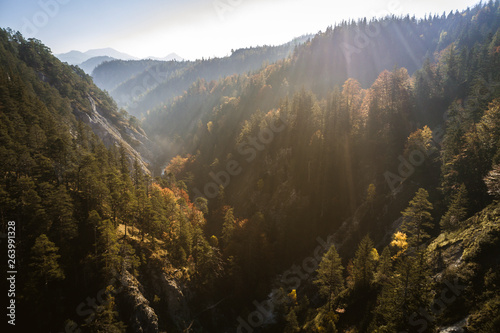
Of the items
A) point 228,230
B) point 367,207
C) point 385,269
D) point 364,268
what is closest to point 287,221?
point 228,230

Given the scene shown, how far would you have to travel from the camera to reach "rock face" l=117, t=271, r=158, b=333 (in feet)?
126

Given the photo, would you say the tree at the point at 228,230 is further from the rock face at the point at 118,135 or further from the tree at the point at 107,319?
the rock face at the point at 118,135

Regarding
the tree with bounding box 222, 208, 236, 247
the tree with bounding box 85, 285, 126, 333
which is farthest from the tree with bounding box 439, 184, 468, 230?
the tree with bounding box 85, 285, 126, 333

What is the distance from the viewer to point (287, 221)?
7119 cm

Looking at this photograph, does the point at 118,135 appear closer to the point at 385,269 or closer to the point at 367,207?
the point at 367,207

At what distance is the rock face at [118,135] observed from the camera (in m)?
111

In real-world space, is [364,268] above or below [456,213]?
below

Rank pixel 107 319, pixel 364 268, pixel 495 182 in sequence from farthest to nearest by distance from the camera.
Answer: pixel 364 268
pixel 495 182
pixel 107 319

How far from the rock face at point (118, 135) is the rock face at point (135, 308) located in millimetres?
72860

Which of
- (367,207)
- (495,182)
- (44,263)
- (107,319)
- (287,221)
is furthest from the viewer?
(287,221)

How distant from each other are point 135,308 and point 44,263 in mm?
15966

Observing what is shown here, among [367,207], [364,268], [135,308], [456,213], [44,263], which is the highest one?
[367,207]

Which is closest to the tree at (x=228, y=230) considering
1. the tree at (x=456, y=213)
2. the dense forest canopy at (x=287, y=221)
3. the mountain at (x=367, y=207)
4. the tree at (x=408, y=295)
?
the mountain at (x=367, y=207)

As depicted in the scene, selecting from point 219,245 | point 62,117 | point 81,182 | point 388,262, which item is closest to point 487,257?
point 388,262
